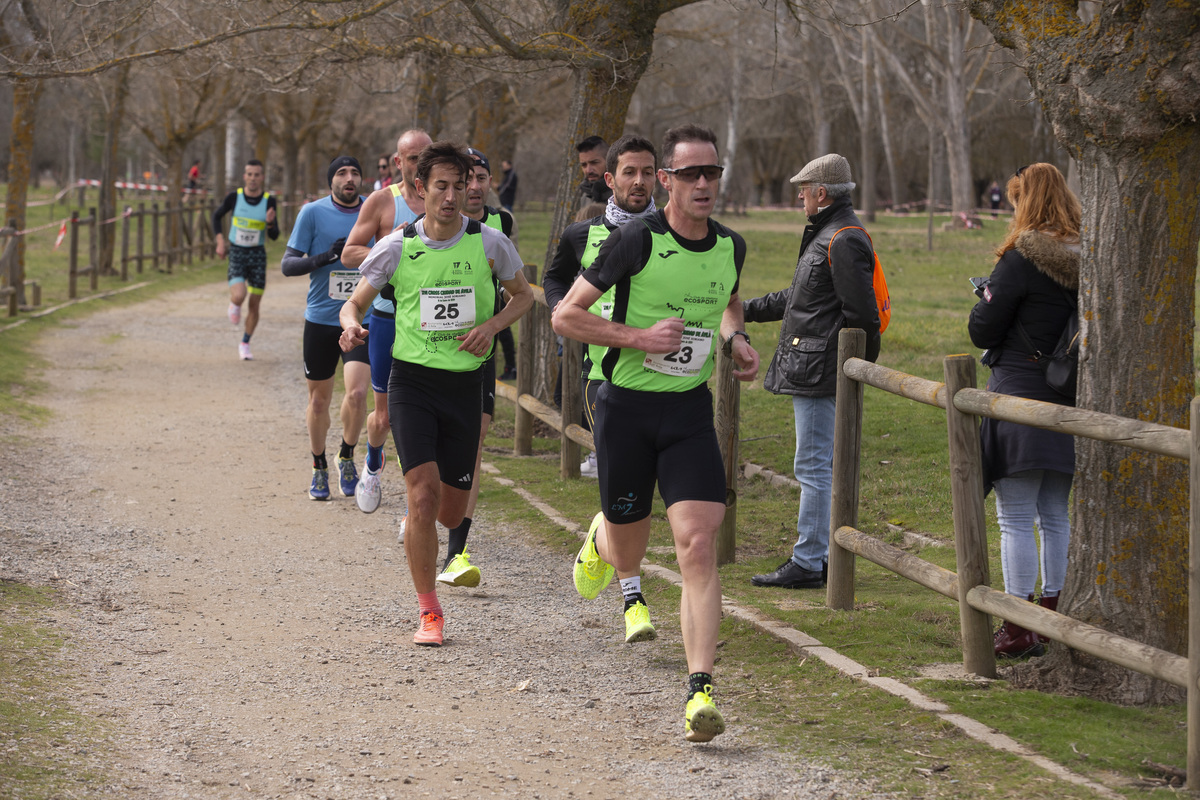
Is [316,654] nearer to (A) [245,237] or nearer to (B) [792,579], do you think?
(B) [792,579]

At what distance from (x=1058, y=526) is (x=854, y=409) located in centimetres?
105

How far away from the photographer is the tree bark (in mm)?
4535

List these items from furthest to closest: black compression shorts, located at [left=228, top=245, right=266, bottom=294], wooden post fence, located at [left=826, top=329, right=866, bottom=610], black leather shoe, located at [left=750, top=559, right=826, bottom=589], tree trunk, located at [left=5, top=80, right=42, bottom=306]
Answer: tree trunk, located at [left=5, top=80, right=42, bottom=306] → black compression shorts, located at [left=228, top=245, right=266, bottom=294] → black leather shoe, located at [left=750, top=559, right=826, bottom=589] → wooden post fence, located at [left=826, top=329, right=866, bottom=610]

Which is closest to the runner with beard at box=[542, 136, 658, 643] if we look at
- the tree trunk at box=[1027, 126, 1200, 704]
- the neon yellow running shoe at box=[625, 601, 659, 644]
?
the neon yellow running shoe at box=[625, 601, 659, 644]

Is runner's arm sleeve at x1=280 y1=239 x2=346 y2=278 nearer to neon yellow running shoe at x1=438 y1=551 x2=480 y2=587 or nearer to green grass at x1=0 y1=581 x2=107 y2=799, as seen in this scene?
neon yellow running shoe at x1=438 y1=551 x2=480 y2=587

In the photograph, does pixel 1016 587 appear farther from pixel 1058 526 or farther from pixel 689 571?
pixel 689 571

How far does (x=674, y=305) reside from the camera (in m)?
4.80

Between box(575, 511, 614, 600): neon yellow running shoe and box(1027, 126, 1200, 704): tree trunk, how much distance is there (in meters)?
1.94

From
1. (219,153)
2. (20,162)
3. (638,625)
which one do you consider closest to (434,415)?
(638,625)

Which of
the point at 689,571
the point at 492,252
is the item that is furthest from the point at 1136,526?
the point at 492,252

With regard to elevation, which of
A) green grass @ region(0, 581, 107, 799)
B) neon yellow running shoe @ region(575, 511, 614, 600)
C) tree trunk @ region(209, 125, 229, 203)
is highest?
tree trunk @ region(209, 125, 229, 203)

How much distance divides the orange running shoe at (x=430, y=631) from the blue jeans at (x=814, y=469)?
1.91m

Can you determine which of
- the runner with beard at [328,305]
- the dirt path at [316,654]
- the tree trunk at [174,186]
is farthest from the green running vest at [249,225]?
the tree trunk at [174,186]

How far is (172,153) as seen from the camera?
31.1m
